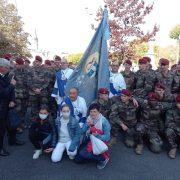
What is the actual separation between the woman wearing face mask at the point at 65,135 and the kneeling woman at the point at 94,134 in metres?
0.15

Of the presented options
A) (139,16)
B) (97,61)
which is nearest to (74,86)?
(97,61)

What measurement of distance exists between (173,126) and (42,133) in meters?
2.70

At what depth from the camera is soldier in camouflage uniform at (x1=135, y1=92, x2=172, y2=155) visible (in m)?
7.22

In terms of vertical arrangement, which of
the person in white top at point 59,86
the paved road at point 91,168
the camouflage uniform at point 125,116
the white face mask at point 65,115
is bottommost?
the paved road at point 91,168

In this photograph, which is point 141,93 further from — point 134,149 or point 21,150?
point 21,150

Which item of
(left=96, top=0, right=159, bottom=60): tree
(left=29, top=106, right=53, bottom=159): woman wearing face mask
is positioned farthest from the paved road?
(left=96, top=0, right=159, bottom=60): tree

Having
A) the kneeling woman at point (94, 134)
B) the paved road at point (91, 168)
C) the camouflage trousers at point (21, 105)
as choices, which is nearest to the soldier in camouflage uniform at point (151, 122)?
the paved road at point (91, 168)

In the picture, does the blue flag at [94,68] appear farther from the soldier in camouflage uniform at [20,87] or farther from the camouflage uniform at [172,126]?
the camouflage uniform at [172,126]

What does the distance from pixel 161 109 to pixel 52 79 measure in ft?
10.5

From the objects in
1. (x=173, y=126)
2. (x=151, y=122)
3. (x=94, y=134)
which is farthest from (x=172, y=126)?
(x=94, y=134)

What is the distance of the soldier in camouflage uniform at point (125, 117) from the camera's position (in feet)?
24.4

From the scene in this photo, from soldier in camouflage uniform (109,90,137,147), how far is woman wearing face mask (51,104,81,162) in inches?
43.6

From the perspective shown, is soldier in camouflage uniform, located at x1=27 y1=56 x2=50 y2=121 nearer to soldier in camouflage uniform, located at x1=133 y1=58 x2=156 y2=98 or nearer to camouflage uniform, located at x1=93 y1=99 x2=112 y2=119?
camouflage uniform, located at x1=93 y1=99 x2=112 y2=119

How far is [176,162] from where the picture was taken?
666 cm
